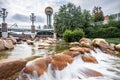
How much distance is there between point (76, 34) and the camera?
2239 centimetres

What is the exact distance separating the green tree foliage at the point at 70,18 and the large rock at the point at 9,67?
3081cm

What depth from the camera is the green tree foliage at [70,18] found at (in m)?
37.7

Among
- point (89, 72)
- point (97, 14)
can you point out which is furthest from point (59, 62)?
point (97, 14)

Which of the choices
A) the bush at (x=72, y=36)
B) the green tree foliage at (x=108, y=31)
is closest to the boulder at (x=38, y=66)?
the bush at (x=72, y=36)

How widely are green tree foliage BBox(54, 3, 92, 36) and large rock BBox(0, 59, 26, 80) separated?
30812mm

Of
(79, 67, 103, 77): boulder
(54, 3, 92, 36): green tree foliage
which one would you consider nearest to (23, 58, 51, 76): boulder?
(79, 67, 103, 77): boulder

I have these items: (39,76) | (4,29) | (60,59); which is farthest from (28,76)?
(4,29)

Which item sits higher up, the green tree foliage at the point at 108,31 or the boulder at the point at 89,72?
the green tree foliage at the point at 108,31

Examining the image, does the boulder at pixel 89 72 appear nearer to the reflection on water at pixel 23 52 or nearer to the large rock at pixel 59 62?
the large rock at pixel 59 62

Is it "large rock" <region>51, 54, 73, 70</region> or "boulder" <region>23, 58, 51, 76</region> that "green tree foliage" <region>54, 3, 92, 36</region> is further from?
"boulder" <region>23, 58, 51, 76</region>

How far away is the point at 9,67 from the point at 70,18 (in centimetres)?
3233

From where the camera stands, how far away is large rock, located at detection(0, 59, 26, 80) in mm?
6034

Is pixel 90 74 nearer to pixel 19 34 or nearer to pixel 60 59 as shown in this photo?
pixel 60 59

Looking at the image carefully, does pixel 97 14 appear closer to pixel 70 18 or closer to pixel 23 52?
pixel 70 18
